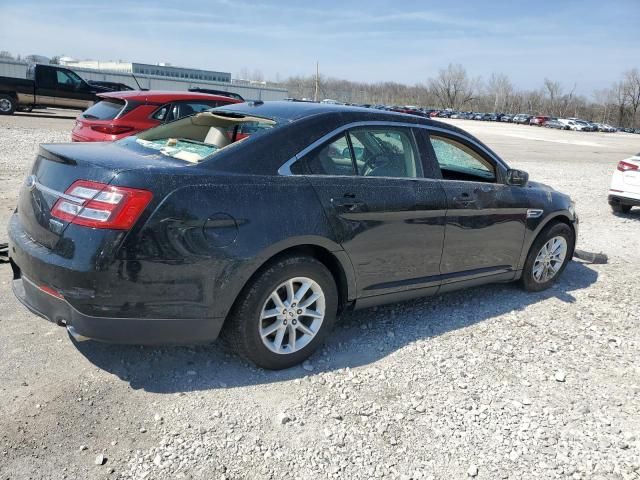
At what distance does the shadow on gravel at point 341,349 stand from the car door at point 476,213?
1.20 ft

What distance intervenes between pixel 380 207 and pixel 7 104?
72.2ft

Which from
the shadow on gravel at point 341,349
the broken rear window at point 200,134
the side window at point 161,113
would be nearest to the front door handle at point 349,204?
the broken rear window at point 200,134

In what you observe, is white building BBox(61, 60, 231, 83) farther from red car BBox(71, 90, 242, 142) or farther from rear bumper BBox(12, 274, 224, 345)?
rear bumper BBox(12, 274, 224, 345)

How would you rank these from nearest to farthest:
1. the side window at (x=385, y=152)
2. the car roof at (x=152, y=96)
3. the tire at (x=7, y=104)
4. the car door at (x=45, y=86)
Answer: the side window at (x=385, y=152) → the car roof at (x=152, y=96) → the tire at (x=7, y=104) → the car door at (x=45, y=86)

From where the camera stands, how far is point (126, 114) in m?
8.68

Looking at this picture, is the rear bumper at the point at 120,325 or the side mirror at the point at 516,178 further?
the side mirror at the point at 516,178

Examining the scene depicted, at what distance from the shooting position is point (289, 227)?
3266 millimetres

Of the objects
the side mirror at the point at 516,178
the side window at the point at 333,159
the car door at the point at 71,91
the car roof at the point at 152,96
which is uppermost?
the car door at the point at 71,91

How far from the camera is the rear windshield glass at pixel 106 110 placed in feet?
28.9

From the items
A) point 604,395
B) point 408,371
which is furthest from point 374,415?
point 604,395

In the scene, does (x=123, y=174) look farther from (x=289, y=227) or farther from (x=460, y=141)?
(x=460, y=141)

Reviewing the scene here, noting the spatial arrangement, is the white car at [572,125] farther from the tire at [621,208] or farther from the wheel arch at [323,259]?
the wheel arch at [323,259]

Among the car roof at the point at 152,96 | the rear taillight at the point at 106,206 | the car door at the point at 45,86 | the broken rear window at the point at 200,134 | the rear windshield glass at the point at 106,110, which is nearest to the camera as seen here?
the rear taillight at the point at 106,206

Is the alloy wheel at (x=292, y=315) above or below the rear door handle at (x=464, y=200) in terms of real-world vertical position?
below
